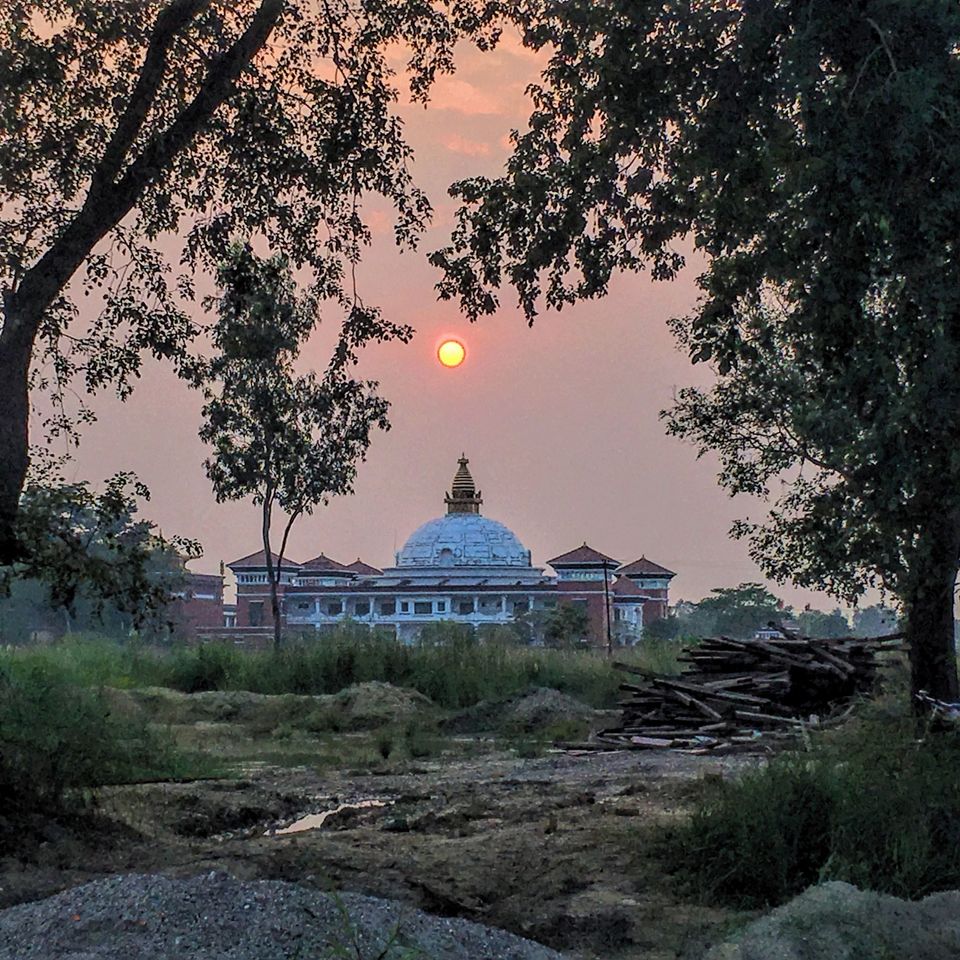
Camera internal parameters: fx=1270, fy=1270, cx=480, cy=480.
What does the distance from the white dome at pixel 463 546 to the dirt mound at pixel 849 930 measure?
80.4 metres

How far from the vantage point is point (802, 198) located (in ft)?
24.5

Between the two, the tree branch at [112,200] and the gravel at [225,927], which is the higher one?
the tree branch at [112,200]

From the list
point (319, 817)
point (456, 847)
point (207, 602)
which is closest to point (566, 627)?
point (207, 602)

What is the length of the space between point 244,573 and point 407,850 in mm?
65265

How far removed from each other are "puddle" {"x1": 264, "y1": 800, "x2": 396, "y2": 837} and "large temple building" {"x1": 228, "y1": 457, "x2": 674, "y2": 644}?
54006mm

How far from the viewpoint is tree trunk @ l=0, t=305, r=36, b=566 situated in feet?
26.2

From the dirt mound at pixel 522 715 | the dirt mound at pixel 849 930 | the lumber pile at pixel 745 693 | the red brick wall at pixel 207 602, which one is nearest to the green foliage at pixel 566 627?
the red brick wall at pixel 207 602

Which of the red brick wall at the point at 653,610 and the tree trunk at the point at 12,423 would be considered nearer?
the tree trunk at the point at 12,423

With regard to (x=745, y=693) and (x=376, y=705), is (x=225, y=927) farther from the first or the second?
(x=376, y=705)

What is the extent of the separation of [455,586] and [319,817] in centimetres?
7136

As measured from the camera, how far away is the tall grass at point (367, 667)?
23.4 m

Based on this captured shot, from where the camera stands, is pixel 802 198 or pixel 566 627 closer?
pixel 802 198

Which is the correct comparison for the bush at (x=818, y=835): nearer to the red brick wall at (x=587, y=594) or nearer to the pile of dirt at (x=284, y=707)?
the pile of dirt at (x=284, y=707)

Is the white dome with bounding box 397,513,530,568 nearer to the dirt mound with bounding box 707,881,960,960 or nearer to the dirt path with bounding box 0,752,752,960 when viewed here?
the dirt path with bounding box 0,752,752,960
